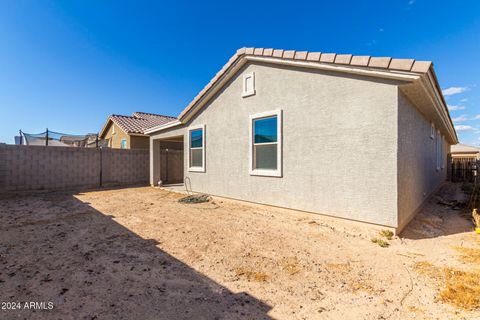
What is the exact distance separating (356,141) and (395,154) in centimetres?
74

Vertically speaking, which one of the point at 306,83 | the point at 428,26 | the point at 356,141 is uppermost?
the point at 428,26

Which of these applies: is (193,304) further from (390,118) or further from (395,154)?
(390,118)

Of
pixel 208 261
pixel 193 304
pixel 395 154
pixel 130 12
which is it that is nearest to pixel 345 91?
pixel 395 154

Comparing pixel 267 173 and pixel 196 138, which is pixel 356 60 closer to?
pixel 267 173

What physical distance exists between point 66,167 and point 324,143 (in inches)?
484

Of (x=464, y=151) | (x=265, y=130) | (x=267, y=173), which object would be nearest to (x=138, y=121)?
(x=265, y=130)

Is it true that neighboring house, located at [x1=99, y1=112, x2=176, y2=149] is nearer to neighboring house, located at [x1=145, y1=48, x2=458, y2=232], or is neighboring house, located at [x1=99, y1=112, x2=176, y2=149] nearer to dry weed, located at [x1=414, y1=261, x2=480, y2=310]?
neighboring house, located at [x1=145, y1=48, x2=458, y2=232]

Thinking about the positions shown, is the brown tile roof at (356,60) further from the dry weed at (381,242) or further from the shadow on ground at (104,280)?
the shadow on ground at (104,280)

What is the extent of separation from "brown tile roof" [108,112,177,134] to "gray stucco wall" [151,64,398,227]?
442 inches

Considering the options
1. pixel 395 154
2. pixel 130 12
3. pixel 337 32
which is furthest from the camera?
pixel 337 32

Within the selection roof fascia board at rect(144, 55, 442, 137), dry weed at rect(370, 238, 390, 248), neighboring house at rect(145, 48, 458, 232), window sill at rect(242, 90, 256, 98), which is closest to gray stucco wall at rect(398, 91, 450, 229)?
neighboring house at rect(145, 48, 458, 232)

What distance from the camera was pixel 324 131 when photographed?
502cm

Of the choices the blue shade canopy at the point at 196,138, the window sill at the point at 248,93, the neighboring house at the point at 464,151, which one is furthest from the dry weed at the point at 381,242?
the neighboring house at the point at 464,151

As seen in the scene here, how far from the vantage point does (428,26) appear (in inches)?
332
